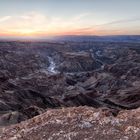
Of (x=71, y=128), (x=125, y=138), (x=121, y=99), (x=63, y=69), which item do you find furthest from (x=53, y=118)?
(x=63, y=69)

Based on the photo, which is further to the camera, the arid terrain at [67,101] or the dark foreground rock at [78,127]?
the arid terrain at [67,101]

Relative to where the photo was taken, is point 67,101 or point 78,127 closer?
point 78,127

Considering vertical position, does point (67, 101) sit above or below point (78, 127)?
below

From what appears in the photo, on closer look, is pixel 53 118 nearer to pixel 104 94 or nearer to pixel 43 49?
pixel 104 94

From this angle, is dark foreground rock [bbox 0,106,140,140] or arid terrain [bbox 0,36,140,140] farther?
arid terrain [bbox 0,36,140,140]
